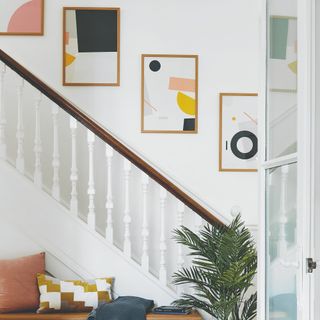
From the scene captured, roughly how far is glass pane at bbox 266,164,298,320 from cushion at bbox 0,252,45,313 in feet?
6.00

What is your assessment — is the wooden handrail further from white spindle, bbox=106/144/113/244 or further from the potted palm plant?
the potted palm plant

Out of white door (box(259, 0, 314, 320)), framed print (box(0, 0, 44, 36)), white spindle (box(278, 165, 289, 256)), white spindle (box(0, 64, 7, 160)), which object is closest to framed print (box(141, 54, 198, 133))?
framed print (box(0, 0, 44, 36))

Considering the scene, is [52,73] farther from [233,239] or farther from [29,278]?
[233,239]

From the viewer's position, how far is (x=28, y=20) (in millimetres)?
4629

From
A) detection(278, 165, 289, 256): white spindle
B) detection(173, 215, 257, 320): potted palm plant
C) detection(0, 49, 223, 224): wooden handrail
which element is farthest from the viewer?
detection(0, 49, 223, 224): wooden handrail

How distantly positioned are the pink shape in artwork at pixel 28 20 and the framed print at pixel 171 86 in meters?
0.81

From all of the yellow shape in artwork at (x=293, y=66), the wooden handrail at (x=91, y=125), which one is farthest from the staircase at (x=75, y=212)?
the yellow shape in artwork at (x=293, y=66)

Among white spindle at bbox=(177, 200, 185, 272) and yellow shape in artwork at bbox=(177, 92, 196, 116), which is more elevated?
yellow shape in artwork at bbox=(177, 92, 196, 116)

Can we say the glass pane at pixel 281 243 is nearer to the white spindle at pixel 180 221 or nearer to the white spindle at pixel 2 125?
the white spindle at pixel 180 221

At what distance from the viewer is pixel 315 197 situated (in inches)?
72.9

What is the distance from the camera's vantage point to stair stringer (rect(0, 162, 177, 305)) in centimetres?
399

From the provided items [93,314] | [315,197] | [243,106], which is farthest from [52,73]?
[315,197]

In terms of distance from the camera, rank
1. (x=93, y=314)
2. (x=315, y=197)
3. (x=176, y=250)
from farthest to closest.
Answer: (x=176, y=250)
(x=93, y=314)
(x=315, y=197)

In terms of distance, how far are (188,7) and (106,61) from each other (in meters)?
0.73
